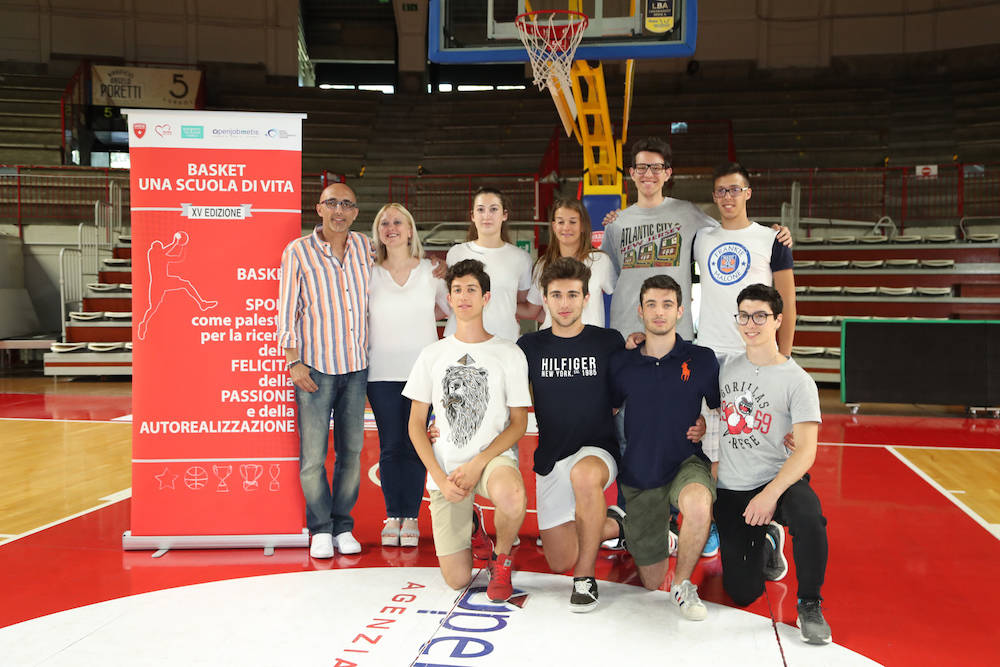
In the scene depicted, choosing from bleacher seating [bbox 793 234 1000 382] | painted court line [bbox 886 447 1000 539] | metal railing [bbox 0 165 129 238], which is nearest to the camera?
painted court line [bbox 886 447 1000 539]

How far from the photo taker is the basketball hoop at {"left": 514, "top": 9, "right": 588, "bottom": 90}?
21.4 ft

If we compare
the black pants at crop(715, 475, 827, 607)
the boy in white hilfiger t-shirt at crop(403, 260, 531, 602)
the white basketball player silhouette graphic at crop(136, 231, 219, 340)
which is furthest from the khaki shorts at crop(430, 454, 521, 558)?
the white basketball player silhouette graphic at crop(136, 231, 219, 340)

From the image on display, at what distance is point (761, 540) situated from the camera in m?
3.08

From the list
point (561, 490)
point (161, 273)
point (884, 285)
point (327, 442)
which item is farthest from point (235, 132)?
point (884, 285)

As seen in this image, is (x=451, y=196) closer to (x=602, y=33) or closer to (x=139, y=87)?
(x=139, y=87)

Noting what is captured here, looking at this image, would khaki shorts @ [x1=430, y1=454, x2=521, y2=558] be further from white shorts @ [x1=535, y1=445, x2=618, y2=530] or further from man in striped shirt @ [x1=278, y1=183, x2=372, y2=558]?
man in striped shirt @ [x1=278, y1=183, x2=372, y2=558]

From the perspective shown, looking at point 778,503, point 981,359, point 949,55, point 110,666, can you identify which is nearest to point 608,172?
point 981,359

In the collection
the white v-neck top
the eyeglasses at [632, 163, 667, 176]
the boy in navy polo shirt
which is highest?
the eyeglasses at [632, 163, 667, 176]

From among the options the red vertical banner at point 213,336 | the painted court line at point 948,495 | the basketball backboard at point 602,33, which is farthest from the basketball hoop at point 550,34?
the painted court line at point 948,495

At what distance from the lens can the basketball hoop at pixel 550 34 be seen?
6.53 m

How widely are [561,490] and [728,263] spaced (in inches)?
53.5

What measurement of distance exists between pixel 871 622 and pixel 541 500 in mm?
1395

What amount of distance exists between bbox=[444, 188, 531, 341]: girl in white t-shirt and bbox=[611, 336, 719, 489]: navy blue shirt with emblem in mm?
820

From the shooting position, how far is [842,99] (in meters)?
17.2
